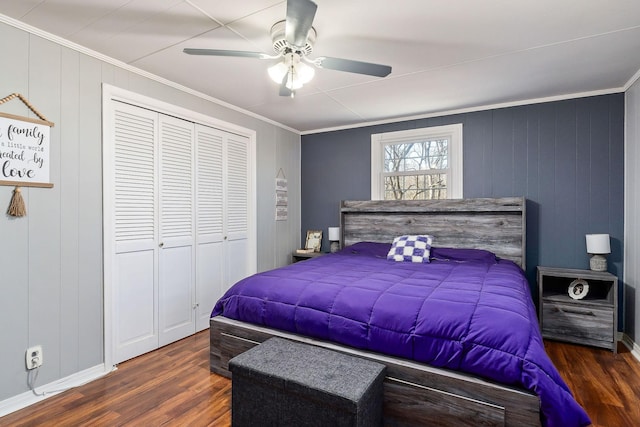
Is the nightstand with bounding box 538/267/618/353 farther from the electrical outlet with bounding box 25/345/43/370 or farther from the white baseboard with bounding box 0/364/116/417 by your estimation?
the electrical outlet with bounding box 25/345/43/370

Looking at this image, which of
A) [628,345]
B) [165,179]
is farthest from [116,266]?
[628,345]

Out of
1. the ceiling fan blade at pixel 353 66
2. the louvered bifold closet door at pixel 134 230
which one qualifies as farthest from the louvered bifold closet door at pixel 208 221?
the ceiling fan blade at pixel 353 66

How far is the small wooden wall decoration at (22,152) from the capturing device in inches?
79.8

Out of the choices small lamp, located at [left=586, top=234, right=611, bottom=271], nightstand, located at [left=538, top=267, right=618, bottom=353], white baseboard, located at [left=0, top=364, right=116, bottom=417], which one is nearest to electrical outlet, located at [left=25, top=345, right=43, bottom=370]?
white baseboard, located at [left=0, top=364, right=116, bottom=417]

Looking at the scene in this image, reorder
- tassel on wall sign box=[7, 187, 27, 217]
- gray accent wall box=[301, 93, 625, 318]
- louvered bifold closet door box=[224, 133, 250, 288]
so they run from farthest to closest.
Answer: louvered bifold closet door box=[224, 133, 250, 288], gray accent wall box=[301, 93, 625, 318], tassel on wall sign box=[7, 187, 27, 217]

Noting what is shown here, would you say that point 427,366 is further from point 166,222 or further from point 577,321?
point 166,222

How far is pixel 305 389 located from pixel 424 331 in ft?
2.22

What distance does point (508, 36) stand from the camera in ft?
7.29

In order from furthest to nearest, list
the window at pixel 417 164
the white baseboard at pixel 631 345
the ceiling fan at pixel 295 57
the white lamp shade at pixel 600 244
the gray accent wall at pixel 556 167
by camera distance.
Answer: the window at pixel 417 164 < the gray accent wall at pixel 556 167 < the white lamp shade at pixel 600 244 < the white baseboard at pixel 631 345 < the ceiling fan at pixel 295 57

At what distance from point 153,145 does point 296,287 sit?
5.94 feet

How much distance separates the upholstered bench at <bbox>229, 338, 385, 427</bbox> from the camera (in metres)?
1.54

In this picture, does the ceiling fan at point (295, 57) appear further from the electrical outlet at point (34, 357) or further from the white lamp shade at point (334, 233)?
the white lamp shade at point (334, 233)

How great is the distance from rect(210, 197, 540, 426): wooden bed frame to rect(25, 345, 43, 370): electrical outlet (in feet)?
3.47

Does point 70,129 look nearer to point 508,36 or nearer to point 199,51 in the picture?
point 199,51
